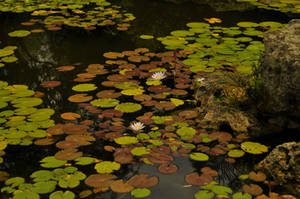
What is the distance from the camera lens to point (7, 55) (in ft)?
13.7

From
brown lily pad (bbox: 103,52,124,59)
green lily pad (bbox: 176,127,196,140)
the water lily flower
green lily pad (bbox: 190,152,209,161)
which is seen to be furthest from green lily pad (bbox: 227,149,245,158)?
brown lily pad (bbox: 103,52,124,59)

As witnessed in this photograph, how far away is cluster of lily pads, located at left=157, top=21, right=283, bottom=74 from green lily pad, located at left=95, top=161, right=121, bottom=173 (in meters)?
1.55

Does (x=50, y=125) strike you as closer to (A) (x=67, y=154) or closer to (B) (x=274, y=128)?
(A) (x=67, y=154)

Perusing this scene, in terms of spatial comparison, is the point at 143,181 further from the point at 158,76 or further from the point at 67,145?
the point at 158,76

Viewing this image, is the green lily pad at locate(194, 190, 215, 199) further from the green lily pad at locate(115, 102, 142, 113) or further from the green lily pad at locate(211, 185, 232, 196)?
the green lily pad at locate(115, 102, 142, 113)

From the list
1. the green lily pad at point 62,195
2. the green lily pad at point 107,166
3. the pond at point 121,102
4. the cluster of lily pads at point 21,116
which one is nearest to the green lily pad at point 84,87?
the pond at point 121,102

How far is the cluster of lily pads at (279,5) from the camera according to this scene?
18.7 ft

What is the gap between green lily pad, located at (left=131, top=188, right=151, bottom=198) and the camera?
217 cm

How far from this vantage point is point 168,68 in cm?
386

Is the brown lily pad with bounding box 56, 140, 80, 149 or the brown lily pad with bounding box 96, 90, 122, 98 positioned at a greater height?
the brown lily pad with bounding box 96, 90, 122, 98

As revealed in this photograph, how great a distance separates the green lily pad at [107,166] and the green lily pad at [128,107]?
0.67m

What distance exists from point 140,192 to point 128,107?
3.29 feet

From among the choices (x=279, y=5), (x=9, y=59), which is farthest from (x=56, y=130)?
(x=279, y=5)

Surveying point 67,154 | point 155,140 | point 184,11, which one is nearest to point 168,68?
point 155,140
